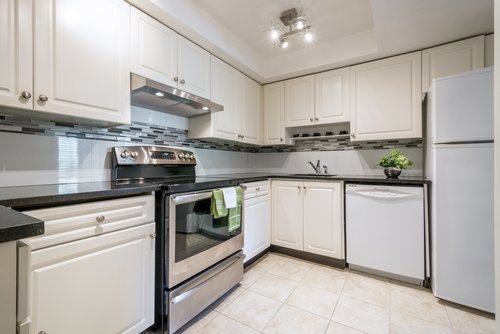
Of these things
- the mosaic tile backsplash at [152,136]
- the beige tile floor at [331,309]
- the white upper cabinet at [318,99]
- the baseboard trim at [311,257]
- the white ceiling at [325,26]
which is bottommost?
the beige tile floor at [331,309]

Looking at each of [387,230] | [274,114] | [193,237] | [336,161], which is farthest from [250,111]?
[387,230]

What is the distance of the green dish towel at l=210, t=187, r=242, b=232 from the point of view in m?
1.64

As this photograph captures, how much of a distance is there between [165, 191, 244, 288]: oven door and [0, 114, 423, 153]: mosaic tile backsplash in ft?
2.66

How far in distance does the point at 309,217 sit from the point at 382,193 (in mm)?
729

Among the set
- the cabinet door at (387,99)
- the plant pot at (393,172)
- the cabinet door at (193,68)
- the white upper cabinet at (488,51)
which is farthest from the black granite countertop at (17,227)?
the white upper cabinet at (488,51)

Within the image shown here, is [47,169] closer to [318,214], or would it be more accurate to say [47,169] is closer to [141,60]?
[141,60]

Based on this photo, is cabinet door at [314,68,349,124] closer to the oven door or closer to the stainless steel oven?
the stainless steel oven

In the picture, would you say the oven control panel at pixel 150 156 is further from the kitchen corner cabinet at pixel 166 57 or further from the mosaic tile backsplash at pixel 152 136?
the kitchen corner cabinet at pixel 166 57

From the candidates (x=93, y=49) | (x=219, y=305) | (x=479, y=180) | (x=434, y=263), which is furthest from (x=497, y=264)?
(x=93, y=49)

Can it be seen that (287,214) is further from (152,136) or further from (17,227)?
(17,227)

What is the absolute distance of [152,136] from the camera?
2.01 m

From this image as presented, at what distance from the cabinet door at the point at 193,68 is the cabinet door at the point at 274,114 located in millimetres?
1091

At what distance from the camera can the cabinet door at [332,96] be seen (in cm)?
252

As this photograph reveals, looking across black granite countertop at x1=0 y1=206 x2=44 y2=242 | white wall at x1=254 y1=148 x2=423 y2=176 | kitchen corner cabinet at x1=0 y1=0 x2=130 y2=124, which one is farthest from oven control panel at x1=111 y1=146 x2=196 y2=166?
white wall at x1=254 y1=148 x2=423 y2=176
